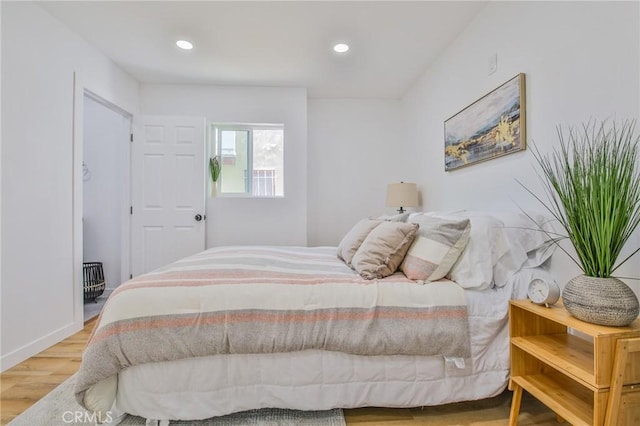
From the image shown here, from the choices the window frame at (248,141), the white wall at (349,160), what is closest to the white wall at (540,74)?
the white wall at (349,160)

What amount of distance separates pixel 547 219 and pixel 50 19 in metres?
3.76

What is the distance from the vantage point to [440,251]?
1444 millimetres

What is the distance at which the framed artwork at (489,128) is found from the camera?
1.79 metres

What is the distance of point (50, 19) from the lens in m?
2.24

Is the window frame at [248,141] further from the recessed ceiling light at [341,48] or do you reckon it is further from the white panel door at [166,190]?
the recessed ceiling light at [341,48]

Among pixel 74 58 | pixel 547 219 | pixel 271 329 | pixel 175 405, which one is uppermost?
pixel 74 58

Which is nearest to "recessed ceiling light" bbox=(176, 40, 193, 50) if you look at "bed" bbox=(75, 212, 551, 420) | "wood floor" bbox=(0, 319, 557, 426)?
"bed" bbox=(75, 212, 551, 420)

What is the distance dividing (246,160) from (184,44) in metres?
1.41

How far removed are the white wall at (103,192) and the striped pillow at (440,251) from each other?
3.52 m

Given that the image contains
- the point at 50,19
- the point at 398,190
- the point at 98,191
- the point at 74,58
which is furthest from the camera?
the point at 98,191

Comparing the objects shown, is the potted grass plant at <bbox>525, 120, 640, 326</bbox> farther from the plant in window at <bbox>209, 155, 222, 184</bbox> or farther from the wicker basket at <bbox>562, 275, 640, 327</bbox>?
the plant in window at <bbox>209, 155, 222, 184</bbox>

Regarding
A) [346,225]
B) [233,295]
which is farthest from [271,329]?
[346,225]

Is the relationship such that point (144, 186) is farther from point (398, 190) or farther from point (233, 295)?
point (398, 190)

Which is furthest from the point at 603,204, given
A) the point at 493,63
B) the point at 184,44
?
the point at 184,44
